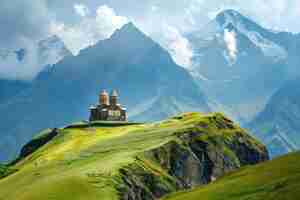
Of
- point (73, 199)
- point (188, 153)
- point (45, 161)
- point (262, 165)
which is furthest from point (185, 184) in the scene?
point (262, 165)

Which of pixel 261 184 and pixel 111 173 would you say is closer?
pixel 261 184

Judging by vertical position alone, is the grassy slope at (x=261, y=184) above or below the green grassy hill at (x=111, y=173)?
below

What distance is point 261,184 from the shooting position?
261 feet

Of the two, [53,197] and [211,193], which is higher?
[53,197]

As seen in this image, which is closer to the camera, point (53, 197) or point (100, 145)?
point (53, 197)

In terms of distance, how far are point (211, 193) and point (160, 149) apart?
102 metres

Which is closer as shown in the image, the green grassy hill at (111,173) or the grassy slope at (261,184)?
the grassy slope at (261,184)

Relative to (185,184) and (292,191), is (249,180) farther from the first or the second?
(185,184)

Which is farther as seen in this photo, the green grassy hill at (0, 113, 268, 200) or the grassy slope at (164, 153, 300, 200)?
the green grassy hill at (0, 113, 268, 200)

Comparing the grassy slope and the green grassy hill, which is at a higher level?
the green grassy hill

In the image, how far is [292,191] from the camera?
220 feet

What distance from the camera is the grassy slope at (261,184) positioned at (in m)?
69.8

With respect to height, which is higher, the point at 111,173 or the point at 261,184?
the point at 111,173

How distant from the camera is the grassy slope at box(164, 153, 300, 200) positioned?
69.8 metres
